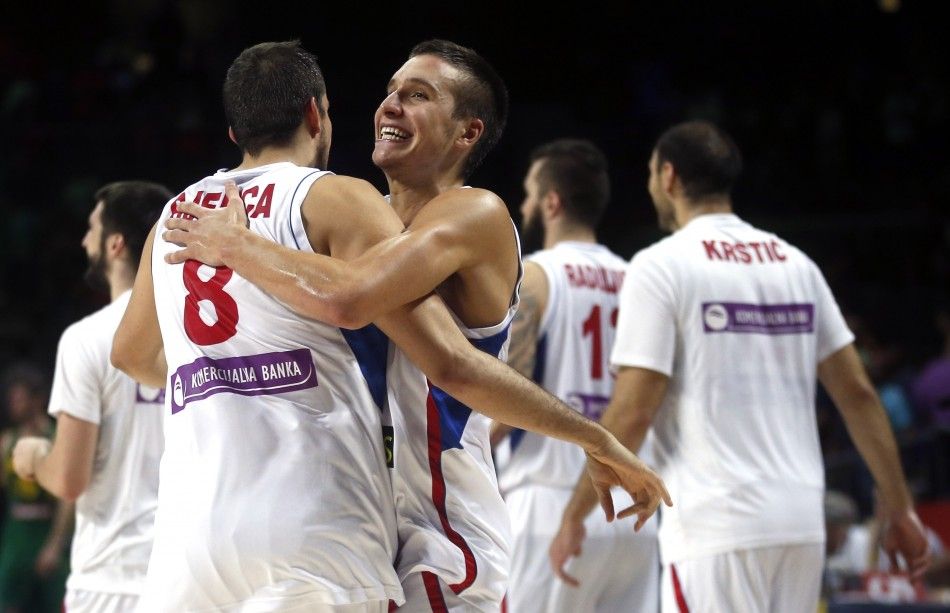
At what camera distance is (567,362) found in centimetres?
566

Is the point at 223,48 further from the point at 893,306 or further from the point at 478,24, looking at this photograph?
the point at 893,306

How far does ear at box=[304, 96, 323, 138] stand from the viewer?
3430 millimetres

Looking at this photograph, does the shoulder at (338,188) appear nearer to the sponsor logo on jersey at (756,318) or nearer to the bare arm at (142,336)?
the bare arm at (142,336)

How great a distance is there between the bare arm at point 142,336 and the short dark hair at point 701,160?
231cm

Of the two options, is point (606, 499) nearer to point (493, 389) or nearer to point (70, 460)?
point (493, 389)

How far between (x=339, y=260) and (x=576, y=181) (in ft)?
9.77

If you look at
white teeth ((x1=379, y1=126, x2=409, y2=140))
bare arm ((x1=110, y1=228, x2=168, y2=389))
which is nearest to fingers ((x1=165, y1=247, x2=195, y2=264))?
bare arm ((x1=110, y1=228, x2=168, y2=389))

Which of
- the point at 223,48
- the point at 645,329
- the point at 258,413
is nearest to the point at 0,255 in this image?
the point at 223,48

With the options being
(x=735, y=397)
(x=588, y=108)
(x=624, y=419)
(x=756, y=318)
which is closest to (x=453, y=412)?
(x=624, y=419)

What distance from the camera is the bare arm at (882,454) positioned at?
4.97 meters

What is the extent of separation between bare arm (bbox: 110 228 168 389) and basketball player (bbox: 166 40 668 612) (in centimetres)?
30

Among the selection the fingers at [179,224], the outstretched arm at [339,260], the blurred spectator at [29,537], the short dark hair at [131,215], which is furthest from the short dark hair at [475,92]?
the blurred spectator at [29,537]

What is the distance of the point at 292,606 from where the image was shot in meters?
2.99

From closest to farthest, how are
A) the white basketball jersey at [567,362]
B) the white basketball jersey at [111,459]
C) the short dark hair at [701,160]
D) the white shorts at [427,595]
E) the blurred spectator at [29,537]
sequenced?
the white shorts at [427,595] < the white basketball jersey at [111,459] < the short dark hair at [701,160] < the white basketball jersey at [567,362] < the blurred spectator at [29,537]
